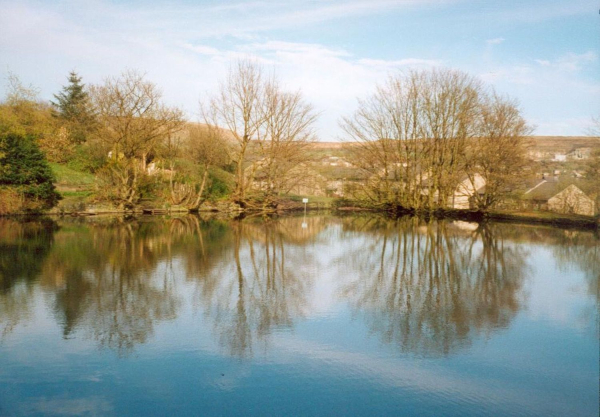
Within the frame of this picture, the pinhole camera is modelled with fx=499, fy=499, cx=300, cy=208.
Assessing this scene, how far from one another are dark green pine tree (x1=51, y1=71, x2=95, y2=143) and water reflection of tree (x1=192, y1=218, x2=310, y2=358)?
866 inches

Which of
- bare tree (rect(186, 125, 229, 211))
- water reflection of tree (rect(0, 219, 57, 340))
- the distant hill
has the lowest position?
water reflection of tree (rect(0, 219, 57, 340))

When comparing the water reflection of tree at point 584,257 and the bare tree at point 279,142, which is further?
the bare tree at point 279,142

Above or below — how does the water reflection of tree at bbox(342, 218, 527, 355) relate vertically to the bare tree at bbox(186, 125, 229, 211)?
below

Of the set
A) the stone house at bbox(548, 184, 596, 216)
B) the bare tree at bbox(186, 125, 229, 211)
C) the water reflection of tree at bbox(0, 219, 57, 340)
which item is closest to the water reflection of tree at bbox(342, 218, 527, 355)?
the water reflection of tree at bbox(0, 219, 57, 340)

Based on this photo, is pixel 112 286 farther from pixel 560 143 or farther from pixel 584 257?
pixel 560 143

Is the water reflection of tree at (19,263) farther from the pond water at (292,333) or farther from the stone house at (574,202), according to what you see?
the stone house at (574,202)

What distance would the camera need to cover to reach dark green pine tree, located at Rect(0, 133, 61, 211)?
24016mm

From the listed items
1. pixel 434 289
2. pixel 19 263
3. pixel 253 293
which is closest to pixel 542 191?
pixel 434 289

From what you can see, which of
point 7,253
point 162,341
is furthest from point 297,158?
point 162,341

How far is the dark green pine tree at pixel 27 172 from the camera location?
24.0 m

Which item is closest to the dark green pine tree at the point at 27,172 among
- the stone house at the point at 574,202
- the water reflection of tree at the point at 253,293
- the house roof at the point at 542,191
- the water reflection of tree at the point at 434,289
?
the water reflection of tree at the point at 253,293

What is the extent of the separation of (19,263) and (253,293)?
20.6 feet

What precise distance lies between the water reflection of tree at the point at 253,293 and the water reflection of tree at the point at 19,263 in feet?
9.42

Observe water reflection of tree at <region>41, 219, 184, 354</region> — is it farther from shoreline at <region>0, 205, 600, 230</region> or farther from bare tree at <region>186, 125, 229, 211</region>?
bare tree at <region>186, 125, 229, 211</region>
